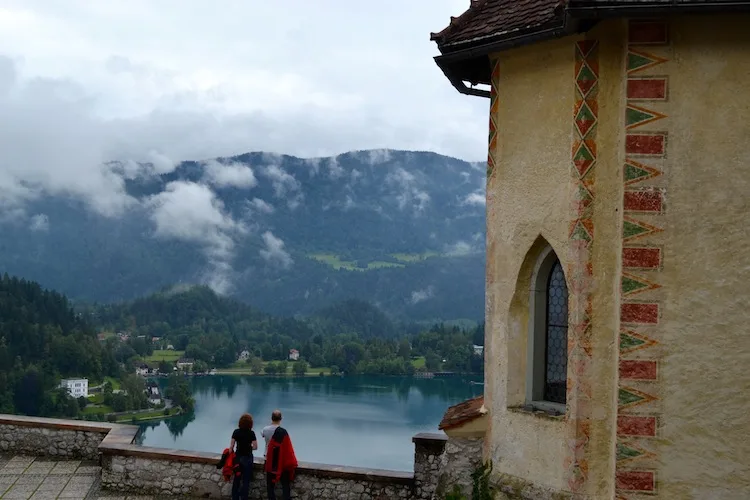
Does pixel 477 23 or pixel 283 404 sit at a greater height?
pixel 477 23

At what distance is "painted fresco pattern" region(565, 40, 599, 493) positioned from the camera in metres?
6.67

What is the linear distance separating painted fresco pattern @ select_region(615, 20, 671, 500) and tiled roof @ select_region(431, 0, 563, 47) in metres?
0.79

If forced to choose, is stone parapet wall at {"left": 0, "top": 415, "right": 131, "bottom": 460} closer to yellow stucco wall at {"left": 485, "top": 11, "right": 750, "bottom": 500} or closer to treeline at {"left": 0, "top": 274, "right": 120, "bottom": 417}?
yellow stucco wall at {"left": 485, "top": 11, "right": 750, "bottom": 500}

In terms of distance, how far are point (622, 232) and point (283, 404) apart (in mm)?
68145

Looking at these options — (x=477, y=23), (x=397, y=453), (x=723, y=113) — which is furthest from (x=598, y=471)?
(x=397, y=453)

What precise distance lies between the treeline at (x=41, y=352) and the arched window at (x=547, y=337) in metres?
70.5

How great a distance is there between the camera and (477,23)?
25.4 ft

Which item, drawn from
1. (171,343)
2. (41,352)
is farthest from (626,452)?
(171,343)

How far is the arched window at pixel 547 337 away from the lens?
737 centimetres

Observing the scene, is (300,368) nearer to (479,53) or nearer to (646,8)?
(479,53)

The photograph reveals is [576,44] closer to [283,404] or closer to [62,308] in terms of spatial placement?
[283,404]

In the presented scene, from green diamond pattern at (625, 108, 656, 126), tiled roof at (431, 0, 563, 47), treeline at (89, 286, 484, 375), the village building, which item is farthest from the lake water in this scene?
green diamond pattern at (625, 108, 656, 126)

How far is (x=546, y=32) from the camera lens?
22.3 ft

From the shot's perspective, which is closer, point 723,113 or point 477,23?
point 723,113
